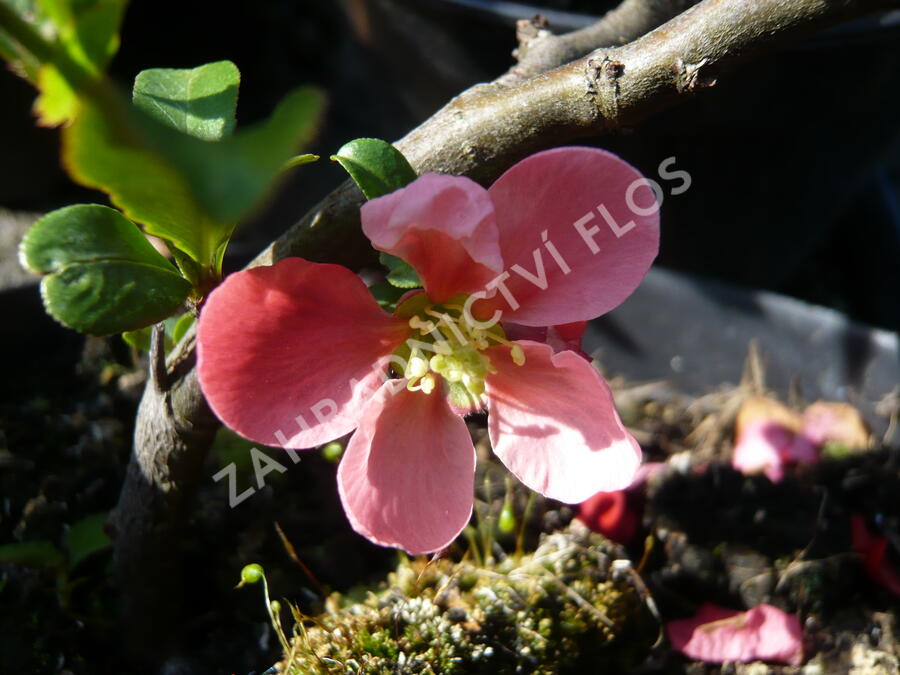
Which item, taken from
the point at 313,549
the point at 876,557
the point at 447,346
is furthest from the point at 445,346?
the point at 876,557

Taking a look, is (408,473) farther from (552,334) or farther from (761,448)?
(761,448)

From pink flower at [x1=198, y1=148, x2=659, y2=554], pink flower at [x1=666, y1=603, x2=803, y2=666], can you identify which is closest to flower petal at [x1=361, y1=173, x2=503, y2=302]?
pink flower at [x1=198, y1=148, x2=659, y2=554]

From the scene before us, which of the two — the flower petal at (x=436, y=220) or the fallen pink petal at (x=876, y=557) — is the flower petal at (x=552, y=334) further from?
the fallen pink petal at (x=876, y=557)

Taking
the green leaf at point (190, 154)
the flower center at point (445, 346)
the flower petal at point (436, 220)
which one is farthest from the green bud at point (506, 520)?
the green leaf at point (190, 154)

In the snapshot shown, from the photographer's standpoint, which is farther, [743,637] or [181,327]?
[743,637]

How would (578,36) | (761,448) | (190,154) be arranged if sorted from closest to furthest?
(190,154) → (578,36) → (761,448)

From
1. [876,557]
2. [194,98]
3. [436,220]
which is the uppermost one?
[194,98]

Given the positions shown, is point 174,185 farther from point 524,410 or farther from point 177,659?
point 177,659

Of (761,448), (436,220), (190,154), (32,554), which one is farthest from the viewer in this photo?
(761,448)
